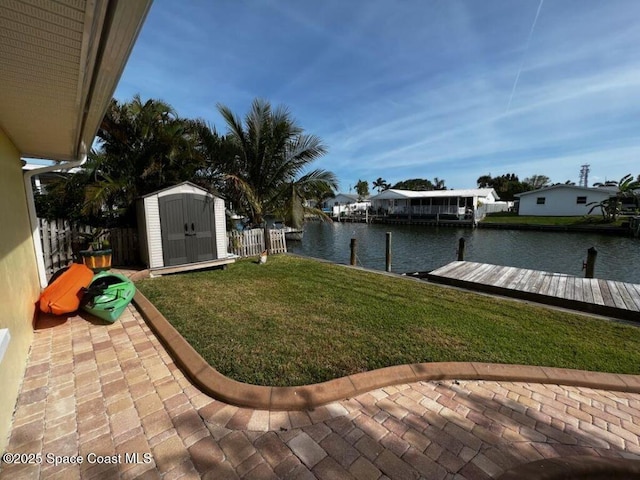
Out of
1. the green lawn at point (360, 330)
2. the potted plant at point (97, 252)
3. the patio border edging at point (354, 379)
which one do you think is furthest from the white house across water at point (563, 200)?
the potted plant at point (97, 252)

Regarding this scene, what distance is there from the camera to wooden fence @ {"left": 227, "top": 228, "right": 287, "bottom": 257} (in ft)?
31.2

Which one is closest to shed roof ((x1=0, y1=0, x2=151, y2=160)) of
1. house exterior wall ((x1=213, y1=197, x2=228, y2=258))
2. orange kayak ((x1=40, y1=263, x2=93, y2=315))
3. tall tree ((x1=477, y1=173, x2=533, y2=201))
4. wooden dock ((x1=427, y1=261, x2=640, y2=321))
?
orange kayak ((x1=40, y1=263, x2=93, y2=315))

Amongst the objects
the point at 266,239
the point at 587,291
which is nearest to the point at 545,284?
the point at 587,291

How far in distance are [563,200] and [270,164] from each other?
35.3 m

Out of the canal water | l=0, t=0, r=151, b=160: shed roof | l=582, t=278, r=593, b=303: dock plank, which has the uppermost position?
l=0, t=0, r=151, b=160: shed roof

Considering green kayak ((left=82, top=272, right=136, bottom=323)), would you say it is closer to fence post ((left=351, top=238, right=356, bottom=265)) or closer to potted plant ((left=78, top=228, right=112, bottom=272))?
potted plant ((left=78, top=228, right=112, bottom=272))

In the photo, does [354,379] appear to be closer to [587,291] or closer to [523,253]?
[587,291]

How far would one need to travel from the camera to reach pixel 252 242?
395 inches

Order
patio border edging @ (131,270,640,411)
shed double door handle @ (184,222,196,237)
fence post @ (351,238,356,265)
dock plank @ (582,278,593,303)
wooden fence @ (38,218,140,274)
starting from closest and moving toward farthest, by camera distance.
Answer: patio border edging @ (131,270,640,411), dock plank @ (582,278,593,303), wooden fence @ (38,218,140,274), shed double door handle @ (184,222,196,237), fence post @ (351,238,356,265)

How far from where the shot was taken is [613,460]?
1.88 meters

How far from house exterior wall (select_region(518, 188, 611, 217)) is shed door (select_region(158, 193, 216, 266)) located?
37.3m

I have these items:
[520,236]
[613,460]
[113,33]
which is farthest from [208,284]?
[520,236]

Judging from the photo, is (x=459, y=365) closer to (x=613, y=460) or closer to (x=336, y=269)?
(x=613, y=460)


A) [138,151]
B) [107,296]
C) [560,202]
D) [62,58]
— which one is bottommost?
[107,296]
